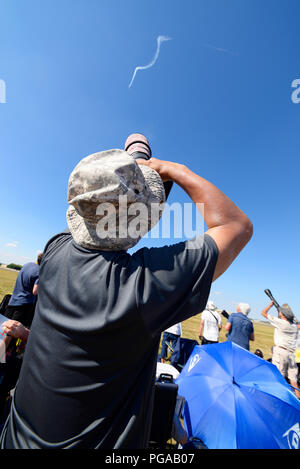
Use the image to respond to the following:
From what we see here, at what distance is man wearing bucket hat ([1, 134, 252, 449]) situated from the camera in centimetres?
77

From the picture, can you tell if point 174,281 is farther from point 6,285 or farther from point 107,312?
point 6,285

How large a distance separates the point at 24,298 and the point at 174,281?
4953mm

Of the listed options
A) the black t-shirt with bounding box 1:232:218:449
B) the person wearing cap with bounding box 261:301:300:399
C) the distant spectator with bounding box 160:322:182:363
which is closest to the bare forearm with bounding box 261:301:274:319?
the person wearing cap with bounding box 261:301:300:399

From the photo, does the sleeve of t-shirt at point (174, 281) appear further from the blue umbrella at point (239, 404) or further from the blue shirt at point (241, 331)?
the blue shirt at point (241, 331)

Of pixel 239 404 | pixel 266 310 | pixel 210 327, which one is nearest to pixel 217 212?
pixel 239 404

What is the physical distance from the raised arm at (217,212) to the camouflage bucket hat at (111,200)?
207 millimetres

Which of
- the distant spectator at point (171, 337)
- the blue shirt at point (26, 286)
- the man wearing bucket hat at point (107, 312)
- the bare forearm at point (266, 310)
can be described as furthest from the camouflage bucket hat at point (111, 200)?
the bare forearm at point (266, 310)

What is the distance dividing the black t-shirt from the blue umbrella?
2.70 metres

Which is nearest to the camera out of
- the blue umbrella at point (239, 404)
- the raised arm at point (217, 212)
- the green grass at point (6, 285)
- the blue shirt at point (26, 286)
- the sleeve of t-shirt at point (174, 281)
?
the sleeve of t-shirt at point (174, 281)

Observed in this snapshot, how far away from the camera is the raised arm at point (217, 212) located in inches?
35.7

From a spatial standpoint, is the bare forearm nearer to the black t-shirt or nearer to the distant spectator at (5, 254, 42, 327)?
the distant spectator at (5, 254, 42, 327)
